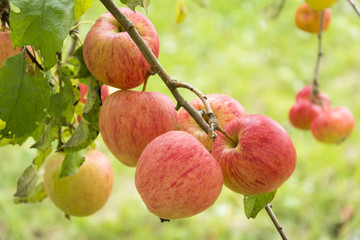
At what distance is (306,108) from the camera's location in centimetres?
142

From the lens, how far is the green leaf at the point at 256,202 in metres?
0.67

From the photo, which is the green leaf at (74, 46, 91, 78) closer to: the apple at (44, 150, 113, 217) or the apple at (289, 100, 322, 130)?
the apple at (44, 150, 113, 217)

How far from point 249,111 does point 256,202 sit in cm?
188

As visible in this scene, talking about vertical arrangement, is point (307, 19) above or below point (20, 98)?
below

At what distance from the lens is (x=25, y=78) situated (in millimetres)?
603

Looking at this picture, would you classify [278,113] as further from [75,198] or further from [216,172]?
[216,172]

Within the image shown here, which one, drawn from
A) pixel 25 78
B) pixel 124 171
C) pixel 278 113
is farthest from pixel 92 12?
pixel 25 78

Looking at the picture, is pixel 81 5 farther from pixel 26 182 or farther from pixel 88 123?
pixel 26 182

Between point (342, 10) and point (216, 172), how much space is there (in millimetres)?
3288

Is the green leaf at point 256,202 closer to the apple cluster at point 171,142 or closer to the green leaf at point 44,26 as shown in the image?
the apple cluster at point 171,142

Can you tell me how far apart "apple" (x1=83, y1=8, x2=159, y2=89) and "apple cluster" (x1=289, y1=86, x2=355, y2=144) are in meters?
0.88

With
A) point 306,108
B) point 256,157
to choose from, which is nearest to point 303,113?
point 306,108

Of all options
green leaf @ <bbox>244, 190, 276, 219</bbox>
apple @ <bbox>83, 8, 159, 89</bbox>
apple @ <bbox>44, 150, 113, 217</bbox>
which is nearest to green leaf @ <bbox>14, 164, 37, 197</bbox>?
apple @ <bbox>44, 150, 113, 217</bbox>

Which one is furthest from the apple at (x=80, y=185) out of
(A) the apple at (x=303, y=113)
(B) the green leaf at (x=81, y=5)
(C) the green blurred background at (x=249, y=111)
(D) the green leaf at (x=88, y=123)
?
(A) the apple at (x=303, y=113)
